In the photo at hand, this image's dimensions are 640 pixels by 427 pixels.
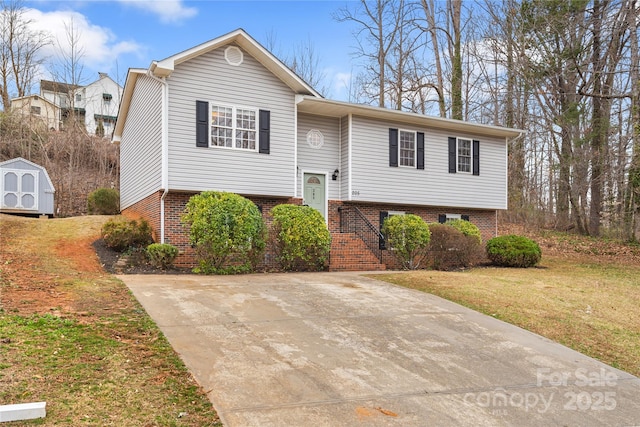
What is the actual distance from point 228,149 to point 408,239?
6109mm

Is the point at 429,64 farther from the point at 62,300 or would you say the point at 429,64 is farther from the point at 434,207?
the point at 62,300

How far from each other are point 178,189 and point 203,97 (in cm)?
283

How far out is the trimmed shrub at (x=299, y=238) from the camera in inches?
496

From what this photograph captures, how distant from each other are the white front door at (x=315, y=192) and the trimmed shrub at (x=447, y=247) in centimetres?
377

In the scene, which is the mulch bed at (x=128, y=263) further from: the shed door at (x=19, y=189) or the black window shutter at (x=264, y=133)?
the shed door at (x=19, y=189)

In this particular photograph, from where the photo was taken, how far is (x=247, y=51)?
1448 centimetres

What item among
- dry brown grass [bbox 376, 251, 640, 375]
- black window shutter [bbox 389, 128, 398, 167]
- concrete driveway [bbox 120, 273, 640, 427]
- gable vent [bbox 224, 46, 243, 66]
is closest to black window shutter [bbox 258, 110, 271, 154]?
gable vent [bbox 224, 46, 243, 66]

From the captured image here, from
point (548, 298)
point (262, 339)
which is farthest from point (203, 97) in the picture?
point (548, 298)

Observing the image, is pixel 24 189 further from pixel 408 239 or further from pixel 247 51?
pixel 408 239

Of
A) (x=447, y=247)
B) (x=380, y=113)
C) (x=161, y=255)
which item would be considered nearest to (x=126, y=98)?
(x=161, y=255)

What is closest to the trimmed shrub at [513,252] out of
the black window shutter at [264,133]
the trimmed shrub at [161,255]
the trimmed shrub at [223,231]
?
the black window shutter at [264,133]

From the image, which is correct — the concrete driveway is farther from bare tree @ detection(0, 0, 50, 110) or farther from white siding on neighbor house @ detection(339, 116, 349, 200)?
bare tree @ detection(0, 0, 50, 110)

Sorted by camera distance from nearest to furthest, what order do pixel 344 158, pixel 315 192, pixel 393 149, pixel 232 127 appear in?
pixel 232 127
pixel 315 192
pixel 344 158
pixel 393 149

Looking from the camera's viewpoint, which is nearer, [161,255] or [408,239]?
[161,255]
